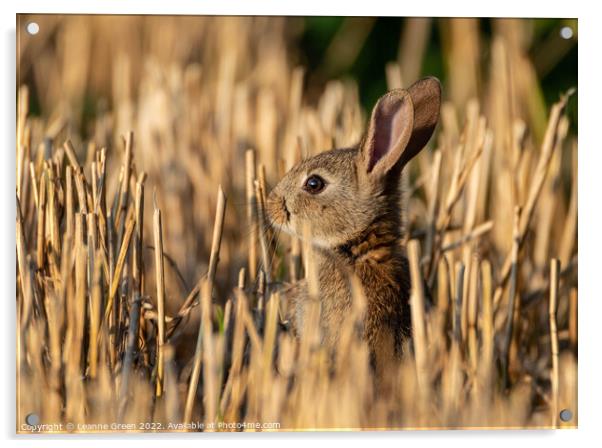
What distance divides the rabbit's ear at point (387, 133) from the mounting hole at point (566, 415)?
0.89m

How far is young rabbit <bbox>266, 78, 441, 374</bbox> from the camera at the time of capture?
8.29ft

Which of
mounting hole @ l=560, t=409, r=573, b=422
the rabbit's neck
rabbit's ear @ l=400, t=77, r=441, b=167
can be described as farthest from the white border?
the rabbit's neck

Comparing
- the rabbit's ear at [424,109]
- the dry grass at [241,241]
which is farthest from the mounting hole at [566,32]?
the rabbit's ear at [424,109]

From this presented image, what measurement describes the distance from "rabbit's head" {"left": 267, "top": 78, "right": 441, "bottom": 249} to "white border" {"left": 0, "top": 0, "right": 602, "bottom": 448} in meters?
0.36

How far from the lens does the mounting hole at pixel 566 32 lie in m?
2.87

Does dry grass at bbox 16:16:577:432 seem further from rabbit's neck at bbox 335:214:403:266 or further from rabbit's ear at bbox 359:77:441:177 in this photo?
rabbit's ear at bbox 359:77:441:177

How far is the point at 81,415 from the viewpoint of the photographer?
8.38 ft
